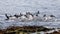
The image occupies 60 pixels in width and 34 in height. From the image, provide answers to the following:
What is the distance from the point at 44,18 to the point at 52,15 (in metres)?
0.24

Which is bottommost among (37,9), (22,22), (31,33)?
(31,33)

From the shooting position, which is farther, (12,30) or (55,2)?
(55,2)

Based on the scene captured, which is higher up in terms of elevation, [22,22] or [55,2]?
[55,2]

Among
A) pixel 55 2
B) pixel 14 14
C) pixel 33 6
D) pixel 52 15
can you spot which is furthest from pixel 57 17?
pixel 14 14

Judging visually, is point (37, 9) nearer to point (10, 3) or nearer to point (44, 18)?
point (44, 18)

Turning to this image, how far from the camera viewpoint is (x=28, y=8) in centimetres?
431

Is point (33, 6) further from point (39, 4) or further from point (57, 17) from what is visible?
point (57, 17)

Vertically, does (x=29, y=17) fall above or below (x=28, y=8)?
below

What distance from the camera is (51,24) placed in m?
4.28

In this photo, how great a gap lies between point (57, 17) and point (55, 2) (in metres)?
0.45

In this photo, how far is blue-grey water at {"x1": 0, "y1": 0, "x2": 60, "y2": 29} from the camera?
14.0 feet

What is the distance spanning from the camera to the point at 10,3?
4.38m

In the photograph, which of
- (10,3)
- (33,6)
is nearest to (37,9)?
(33,6)

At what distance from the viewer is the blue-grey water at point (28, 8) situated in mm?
4254
